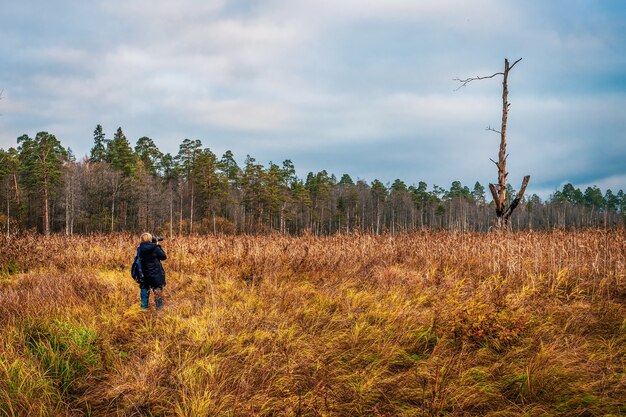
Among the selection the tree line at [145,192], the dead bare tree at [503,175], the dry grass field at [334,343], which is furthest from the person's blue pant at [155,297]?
the tree line at [145,192]

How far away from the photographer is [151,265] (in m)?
5.99

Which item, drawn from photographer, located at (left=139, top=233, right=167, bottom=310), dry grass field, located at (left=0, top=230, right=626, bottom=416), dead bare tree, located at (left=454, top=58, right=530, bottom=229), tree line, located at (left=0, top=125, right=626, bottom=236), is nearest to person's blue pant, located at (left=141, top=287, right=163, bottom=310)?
photographer, located at (left=139, top=233, right=167, bottom=310)

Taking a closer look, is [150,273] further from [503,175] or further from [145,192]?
[145,192]

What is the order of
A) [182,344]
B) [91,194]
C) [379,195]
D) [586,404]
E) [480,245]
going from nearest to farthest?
[586,404]
[182,344]
[480,245]
[91,194]
[379,195]

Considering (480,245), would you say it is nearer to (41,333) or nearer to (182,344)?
(182,344)

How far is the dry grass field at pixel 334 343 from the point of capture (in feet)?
10.2

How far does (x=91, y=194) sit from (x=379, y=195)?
175 feet

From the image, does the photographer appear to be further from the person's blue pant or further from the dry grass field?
the dry grass field

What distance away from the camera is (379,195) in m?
75.8

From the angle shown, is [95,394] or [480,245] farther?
[480,245]

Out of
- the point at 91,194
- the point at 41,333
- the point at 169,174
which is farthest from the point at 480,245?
the point at 169,174

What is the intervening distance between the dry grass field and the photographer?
0.20 meters

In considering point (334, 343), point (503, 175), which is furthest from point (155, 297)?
point (503, 175)

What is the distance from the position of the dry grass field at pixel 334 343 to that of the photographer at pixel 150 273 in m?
0.20
